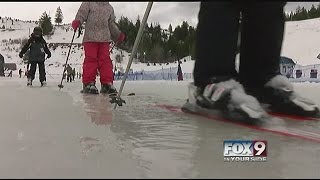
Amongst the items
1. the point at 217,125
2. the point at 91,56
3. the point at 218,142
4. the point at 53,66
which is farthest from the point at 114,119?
the point at 53,66

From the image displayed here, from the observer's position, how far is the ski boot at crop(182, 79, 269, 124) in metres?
1.44

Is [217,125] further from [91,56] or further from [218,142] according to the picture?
[91,56]

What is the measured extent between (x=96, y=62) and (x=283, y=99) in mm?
1703

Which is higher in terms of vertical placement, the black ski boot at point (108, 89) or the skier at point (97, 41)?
the skier at point (97, 41)

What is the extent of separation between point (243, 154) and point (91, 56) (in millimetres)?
2283

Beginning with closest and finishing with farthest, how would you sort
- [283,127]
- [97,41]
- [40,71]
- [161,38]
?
[283,127] < [161,38] < [97,41] < [40,71]

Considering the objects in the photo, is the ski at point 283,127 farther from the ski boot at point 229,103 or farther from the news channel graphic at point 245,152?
the news channel graphic at point 245,152

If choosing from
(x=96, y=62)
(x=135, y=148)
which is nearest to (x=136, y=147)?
(x=135, y=148)

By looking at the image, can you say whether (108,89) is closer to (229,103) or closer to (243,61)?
(243,61)

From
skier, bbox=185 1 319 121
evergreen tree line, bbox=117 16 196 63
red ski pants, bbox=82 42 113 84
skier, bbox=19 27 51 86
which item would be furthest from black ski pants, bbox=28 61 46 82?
skier, bbox=185 1 319 121

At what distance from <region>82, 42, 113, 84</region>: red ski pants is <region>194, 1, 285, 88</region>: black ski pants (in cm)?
148

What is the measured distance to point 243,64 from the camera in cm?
181

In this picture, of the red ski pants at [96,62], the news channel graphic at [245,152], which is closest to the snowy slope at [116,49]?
the red ski pants at [96,62]

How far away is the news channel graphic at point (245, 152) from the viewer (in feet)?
3.07
